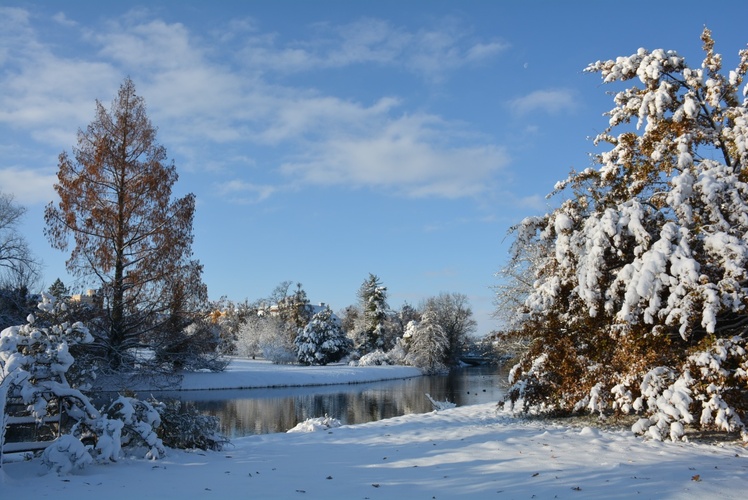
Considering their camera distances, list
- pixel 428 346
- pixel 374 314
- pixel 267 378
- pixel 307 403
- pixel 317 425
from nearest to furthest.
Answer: pixel 317 425 < pixel 307 403 < pixel 267 378 < pixel 428 346 < pixel 374 314

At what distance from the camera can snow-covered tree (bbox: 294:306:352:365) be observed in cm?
5094

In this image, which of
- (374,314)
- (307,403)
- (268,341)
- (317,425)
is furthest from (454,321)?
(317,425)

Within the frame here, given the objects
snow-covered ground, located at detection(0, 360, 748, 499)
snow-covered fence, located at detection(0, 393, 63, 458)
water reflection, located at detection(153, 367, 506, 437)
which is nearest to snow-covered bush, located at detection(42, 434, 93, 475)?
snow-covered ground, located at detection(0, 360, 748, 499)

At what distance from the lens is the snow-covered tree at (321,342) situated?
2005 inches

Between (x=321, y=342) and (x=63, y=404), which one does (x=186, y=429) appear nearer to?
(x=63, y=404)

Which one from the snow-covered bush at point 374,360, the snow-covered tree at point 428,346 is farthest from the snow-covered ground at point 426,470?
the snow-covered tree at point 428,346

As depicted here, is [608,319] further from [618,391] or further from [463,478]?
[463,478]

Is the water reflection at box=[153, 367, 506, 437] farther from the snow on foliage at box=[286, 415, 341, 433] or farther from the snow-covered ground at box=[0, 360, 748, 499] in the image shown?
the snow-covered ground at box=[0, 360, 748, 499]

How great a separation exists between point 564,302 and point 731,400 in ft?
10.4

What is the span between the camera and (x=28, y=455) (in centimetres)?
700

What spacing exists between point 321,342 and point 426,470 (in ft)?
149

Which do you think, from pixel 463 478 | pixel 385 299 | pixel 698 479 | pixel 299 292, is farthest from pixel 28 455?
pixel 299 292

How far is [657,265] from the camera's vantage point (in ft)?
26.8

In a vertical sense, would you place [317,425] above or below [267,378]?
above
